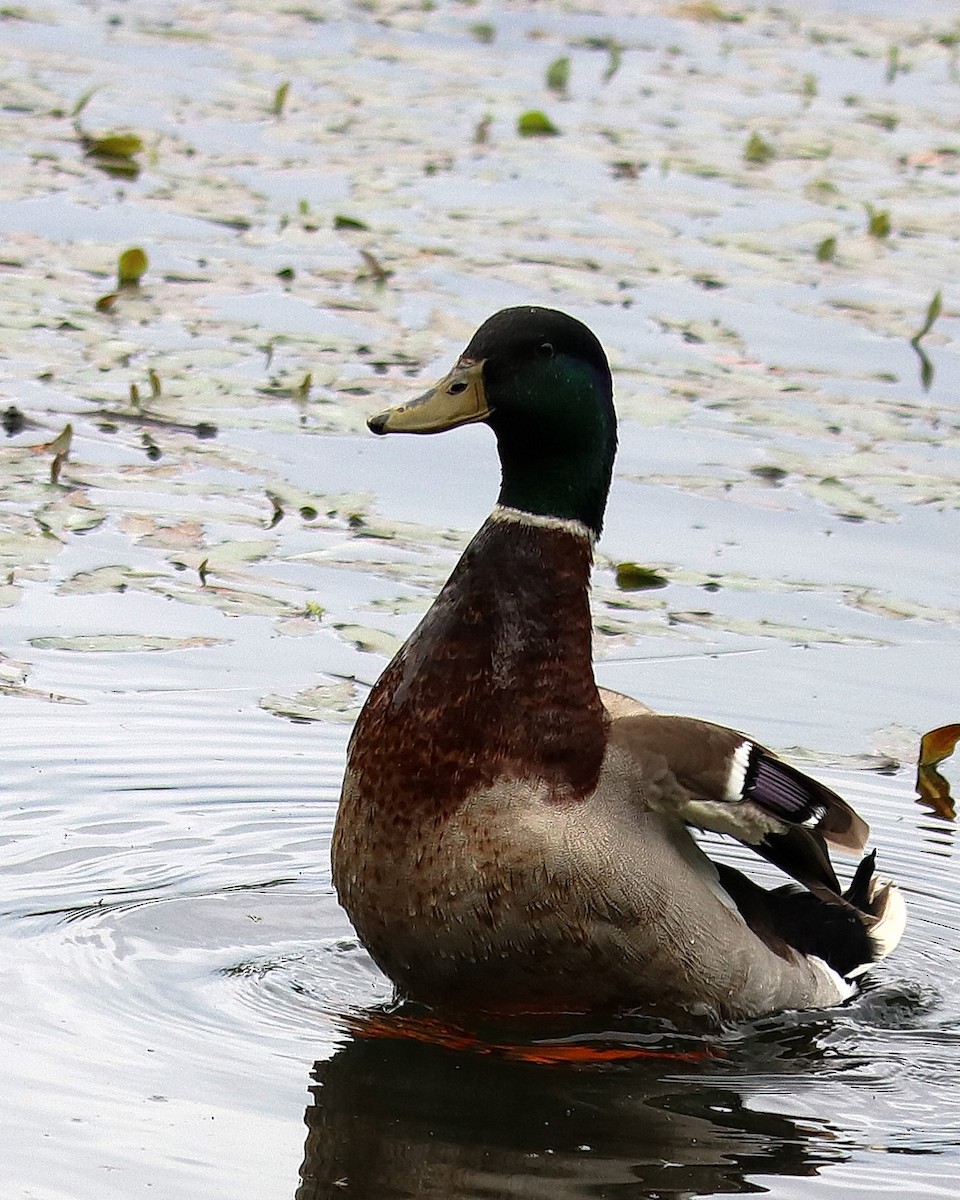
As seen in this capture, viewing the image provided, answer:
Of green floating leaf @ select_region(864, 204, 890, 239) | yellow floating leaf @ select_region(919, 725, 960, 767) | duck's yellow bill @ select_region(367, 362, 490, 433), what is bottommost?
yellow floating leaf @ select_region(919, 725, 960, 767)

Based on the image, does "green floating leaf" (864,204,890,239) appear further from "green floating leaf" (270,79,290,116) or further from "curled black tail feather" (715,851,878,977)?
"curled black tail feather" (715,851,878,977)

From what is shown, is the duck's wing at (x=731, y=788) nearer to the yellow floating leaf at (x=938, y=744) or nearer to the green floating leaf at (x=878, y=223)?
the yellow floating leaf at (x=938, y=744)

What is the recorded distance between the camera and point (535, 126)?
Result: 42.0ft

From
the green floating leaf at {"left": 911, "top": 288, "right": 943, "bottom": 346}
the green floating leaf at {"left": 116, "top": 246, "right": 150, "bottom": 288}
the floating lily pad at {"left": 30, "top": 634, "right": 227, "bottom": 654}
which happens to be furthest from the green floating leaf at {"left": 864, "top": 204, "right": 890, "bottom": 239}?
the floating lily pad at {"left": 30, "top": 634, "right": 227, "bottom": 654}

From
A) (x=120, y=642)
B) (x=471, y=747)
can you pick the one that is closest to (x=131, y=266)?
(x=120, y=642)

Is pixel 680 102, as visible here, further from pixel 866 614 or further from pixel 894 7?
pixel 866 614

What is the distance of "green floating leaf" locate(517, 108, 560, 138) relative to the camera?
12.7 m

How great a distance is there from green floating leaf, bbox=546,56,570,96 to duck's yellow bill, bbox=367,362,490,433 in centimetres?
934

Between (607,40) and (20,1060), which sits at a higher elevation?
(607,40)

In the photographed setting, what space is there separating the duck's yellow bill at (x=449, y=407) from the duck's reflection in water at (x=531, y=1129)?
1202 mm

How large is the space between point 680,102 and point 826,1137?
408 inches

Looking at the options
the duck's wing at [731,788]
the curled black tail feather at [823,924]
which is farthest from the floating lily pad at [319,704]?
the duck's wing at [731,788]

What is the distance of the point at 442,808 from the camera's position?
4.61 m

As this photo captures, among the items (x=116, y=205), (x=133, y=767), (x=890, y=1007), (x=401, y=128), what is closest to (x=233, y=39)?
(x=401, y=128)
